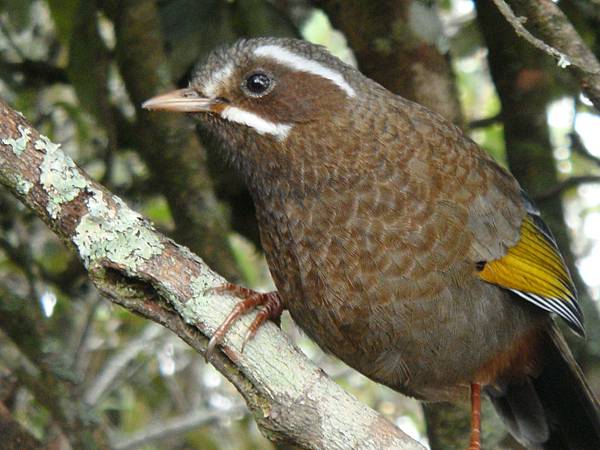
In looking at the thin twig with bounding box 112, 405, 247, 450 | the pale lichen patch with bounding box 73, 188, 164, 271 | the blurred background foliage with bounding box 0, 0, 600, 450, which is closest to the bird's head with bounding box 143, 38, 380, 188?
the blurred background foliage with bounding box 0, 0, 600, 450

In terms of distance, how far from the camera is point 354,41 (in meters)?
4.68

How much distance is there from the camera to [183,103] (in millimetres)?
3637

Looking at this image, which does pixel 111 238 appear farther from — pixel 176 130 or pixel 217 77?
pixel 176 130

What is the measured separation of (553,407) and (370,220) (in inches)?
52.9

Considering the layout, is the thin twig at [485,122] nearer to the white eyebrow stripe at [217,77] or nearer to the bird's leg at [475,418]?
the bird's leg at [475,418]

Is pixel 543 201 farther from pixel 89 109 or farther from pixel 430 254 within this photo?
pixel 89 109

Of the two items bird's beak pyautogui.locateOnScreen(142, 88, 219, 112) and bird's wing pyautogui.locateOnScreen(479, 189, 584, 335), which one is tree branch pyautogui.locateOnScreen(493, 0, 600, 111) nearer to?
bird's wing pyautogui.locateOnScreen(479, 189, 584, 335)

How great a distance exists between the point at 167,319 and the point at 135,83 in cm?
186

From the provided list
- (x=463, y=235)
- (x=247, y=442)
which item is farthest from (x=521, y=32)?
(x=247, y=442)

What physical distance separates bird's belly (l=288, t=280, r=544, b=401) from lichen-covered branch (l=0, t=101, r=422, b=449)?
2.20 ft

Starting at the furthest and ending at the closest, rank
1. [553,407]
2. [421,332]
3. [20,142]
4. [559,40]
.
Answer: [553,407] → [421,332] → [559,40] → [20,142]

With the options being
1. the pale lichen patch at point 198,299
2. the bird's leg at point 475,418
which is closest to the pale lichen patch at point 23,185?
the pale lichen patch at point 198,299

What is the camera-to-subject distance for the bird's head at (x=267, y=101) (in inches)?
144

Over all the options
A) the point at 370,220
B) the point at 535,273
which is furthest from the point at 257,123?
the point at 535,273
